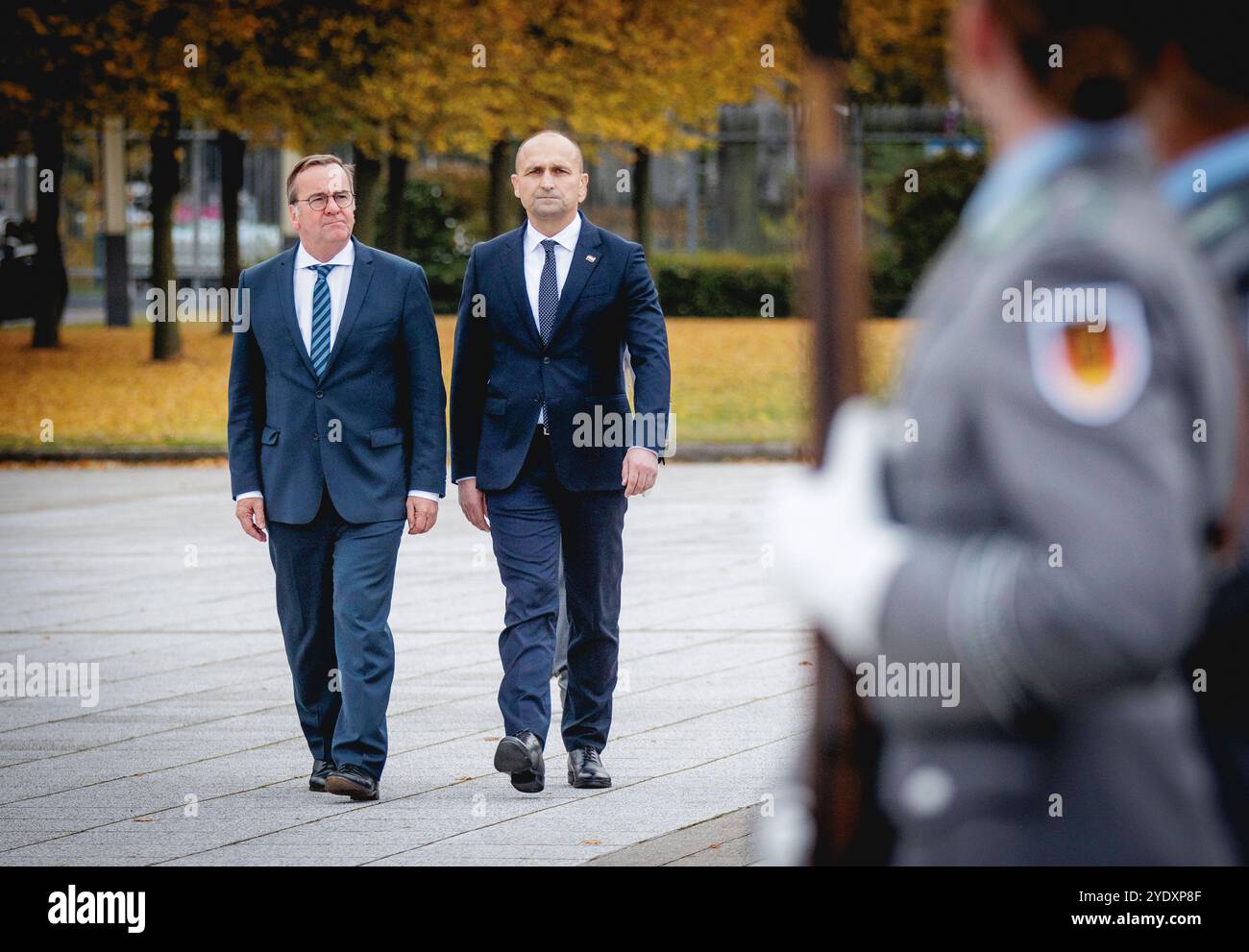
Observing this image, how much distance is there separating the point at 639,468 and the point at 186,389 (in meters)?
19.2

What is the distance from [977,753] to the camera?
1.81 m

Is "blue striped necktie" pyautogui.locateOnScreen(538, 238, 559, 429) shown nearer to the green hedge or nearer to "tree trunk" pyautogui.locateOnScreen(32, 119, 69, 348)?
"tree trunk" pyautogui.locateOnScreen(32, 119, 69, 348)

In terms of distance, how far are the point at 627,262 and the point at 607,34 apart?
18861 millimetres

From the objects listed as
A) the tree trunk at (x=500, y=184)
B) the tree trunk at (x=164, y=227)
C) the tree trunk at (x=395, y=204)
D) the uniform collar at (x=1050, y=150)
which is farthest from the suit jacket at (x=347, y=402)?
the tree trunk at (x=395, y=204)

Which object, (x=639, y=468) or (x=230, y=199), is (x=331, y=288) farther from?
(x=230, y=199)

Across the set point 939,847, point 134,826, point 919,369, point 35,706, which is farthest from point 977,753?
point 35,706

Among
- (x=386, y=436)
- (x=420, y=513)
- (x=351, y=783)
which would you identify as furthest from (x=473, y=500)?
(x=351, y=783)

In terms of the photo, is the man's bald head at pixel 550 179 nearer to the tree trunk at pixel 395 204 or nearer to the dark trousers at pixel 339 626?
the dark trousers at pixel 339 626

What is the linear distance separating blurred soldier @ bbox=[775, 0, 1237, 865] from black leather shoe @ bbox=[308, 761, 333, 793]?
5.11 metres

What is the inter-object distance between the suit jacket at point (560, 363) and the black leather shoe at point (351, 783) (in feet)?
3.34

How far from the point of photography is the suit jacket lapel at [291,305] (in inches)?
267

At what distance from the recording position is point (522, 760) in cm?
662

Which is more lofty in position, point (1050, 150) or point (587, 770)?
point (1050, 150)

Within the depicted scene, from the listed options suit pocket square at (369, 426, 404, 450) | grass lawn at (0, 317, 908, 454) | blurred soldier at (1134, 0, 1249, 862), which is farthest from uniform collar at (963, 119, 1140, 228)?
grass lawn at (0, 317, 908, 454)
